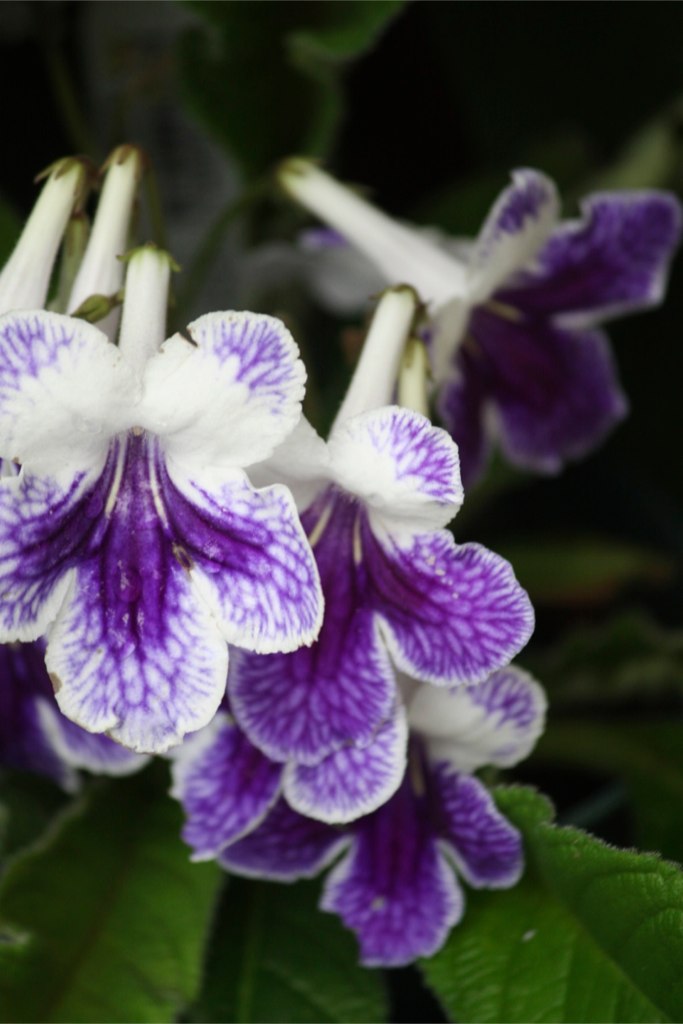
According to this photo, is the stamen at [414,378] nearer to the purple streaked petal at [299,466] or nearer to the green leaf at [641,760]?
the purple streaked petal at [299,466]

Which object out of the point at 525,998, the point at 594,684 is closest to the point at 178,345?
the point at 525,998

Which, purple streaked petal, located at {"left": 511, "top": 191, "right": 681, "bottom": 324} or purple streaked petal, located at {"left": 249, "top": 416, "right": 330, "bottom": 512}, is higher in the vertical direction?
purple streaked petal, located at {"left": 249, "top": 416, "right": 330, "bottom": 512}

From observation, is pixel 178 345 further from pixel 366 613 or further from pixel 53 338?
pixel 366 613

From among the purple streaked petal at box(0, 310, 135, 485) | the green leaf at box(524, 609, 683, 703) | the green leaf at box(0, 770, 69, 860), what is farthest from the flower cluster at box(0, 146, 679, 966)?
the green leaf at box(524, 609, 683, 703)

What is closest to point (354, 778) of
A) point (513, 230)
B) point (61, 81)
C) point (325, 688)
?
point (325, 688)

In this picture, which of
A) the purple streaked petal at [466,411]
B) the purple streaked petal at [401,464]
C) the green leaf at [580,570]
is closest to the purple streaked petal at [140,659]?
the purple streaked petal at [401,464]

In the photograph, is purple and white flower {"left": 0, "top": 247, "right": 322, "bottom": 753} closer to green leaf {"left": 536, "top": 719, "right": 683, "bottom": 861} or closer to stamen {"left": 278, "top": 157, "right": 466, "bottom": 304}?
stamen {"left": 278, "top": 157, "right": 466, "bottom": 304}

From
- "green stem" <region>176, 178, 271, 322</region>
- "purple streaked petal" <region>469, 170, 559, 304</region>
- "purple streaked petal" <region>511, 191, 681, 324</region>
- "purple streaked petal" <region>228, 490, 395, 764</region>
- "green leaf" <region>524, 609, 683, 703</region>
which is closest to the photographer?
"purple streaked petal" <region>228, 490, 395, 764</region>
